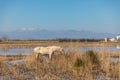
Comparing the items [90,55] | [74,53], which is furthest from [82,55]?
[74,53]

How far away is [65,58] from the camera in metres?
18.1

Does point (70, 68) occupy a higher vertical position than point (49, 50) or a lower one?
lower

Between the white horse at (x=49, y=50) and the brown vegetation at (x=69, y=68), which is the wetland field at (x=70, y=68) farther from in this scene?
the white horse at (x=49, y=50)

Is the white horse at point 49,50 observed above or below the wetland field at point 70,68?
above

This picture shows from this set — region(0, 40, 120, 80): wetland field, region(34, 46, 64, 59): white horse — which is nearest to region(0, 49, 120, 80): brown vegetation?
region(0, 40, 120, 80): wetland field

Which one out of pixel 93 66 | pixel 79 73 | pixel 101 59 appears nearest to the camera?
pixel 79 73

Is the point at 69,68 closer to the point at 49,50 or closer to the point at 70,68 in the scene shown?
the point at 70,68

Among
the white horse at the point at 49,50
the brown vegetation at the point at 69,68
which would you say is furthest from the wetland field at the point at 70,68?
the white horse at the point at 49,50

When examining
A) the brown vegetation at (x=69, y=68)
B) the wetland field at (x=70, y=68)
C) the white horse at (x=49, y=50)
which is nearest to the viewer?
the wetland field at (x=70, y=68)

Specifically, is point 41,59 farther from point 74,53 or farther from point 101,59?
point 101,59

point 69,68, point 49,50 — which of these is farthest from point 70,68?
point 49,50

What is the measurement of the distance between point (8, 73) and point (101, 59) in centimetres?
536

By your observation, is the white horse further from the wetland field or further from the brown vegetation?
the brown vegetation

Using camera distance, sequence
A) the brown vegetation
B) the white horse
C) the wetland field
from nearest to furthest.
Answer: the wetland field, the brown vegetation, the white horse
